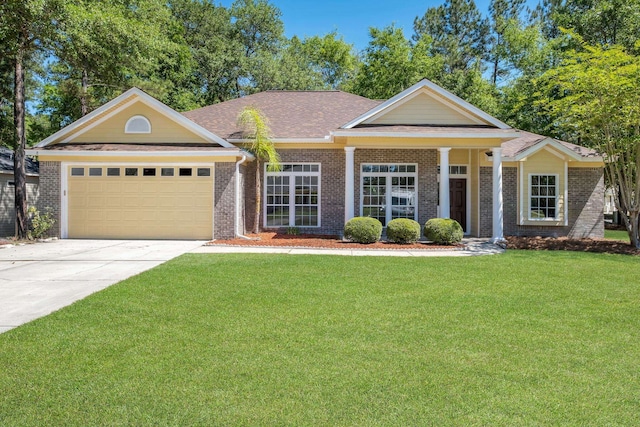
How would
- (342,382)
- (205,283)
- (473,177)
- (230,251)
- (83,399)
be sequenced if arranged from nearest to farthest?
(83,399) < (342,382) < (205,283) < (230,251) < (473,177)

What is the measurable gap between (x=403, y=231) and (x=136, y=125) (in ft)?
32.2

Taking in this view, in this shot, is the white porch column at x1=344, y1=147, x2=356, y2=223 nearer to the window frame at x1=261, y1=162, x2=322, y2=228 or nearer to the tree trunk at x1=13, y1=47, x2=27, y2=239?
the window frame at x1=261, y1=162, x2=322, y2=228

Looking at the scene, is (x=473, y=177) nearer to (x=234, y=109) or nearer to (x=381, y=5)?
(x=234, y=109)

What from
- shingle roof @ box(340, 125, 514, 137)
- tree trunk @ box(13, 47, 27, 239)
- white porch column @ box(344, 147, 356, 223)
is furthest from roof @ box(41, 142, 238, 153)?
shingle roof @ box(340, 125, 514, 137)

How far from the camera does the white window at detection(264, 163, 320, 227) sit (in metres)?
16.5

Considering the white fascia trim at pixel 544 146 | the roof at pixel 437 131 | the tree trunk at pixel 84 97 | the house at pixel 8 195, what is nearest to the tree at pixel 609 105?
the white fascia trim at pixel 544 146

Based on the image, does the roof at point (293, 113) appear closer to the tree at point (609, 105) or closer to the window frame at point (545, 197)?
the window frame at point (545, 197)

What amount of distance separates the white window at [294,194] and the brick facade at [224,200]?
7.63 ft

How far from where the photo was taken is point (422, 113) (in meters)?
15.4

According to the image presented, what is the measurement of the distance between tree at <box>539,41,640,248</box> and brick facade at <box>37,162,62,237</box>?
16609mm

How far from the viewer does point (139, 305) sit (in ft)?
20.3

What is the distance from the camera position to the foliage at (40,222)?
1442 cm

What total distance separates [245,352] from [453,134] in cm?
1183

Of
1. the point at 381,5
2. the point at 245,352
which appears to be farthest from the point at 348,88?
the point at 245,352
